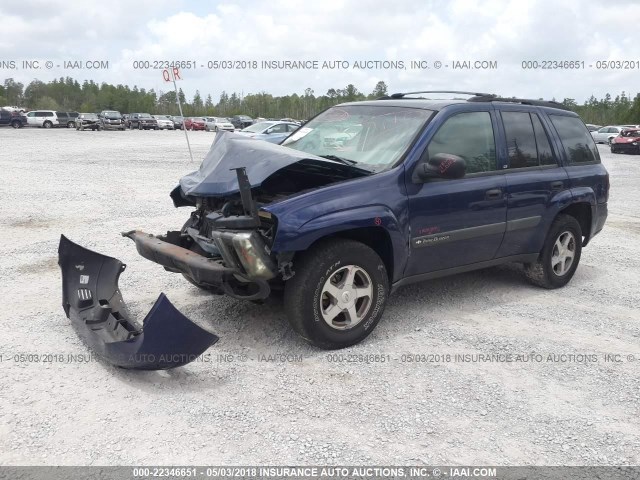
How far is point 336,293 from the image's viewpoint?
413cm

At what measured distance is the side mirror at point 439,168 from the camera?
14.2 ft

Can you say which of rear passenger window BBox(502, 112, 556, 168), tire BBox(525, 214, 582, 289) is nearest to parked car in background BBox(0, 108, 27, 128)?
rear passenger window BBox(502, 112, 556, 168)

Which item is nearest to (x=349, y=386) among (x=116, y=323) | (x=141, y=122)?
(x=116, y=323)

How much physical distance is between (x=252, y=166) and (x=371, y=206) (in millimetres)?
927

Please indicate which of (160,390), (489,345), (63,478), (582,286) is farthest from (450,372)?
(582,286)

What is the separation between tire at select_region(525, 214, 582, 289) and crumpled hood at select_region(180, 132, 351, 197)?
2617 mm

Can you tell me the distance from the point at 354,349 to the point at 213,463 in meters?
1.63

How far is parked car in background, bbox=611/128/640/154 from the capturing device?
29.9m

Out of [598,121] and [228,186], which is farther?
[598,121]

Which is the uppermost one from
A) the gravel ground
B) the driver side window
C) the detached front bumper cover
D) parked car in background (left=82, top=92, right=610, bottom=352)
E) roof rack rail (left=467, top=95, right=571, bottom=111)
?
roof rack rail (left=467, top=95, right=571, bottom=111)

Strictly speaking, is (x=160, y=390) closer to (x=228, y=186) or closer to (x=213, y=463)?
(x=213, y=463)

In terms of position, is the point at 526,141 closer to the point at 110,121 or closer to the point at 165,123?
the point at 110,121

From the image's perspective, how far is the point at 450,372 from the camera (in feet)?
13.1

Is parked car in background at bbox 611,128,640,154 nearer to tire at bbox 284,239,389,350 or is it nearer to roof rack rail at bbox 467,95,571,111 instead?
roof rack rail at bbox 467,95,571,111
